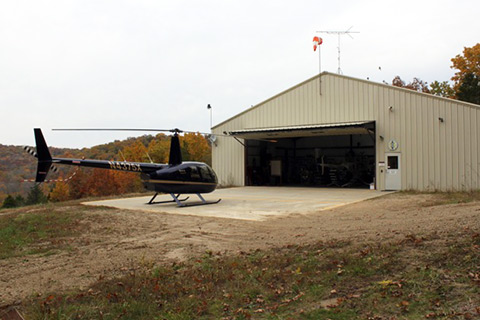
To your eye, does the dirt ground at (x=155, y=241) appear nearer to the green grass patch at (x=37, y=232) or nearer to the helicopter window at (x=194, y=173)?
the green grass patch at (x=37, y=232)

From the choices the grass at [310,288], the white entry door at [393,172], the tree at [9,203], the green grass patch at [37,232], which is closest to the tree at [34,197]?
the tree at [9,203]

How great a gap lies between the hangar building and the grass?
1410 cm

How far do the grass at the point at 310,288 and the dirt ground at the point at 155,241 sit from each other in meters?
0.54

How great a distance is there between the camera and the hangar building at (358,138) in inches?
766

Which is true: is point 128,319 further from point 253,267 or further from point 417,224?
point 417,224

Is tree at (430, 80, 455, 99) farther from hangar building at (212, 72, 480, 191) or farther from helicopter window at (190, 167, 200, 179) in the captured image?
helicopter window at (190, 167, 200, 179)

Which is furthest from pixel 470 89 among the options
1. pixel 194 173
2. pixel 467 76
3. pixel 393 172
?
pixel 194 173

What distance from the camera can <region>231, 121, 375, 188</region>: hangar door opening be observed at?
26984mm

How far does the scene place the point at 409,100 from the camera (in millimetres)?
20734

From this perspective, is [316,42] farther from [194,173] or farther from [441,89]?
[441,89]

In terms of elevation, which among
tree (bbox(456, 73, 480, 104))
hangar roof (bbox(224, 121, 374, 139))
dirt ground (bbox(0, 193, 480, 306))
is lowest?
dirt ground (bbox(0, 193, 480, 306))

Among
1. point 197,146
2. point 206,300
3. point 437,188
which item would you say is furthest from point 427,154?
point 197,146

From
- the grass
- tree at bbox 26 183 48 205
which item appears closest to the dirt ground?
Answer: the grass

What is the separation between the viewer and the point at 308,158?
32469mm
